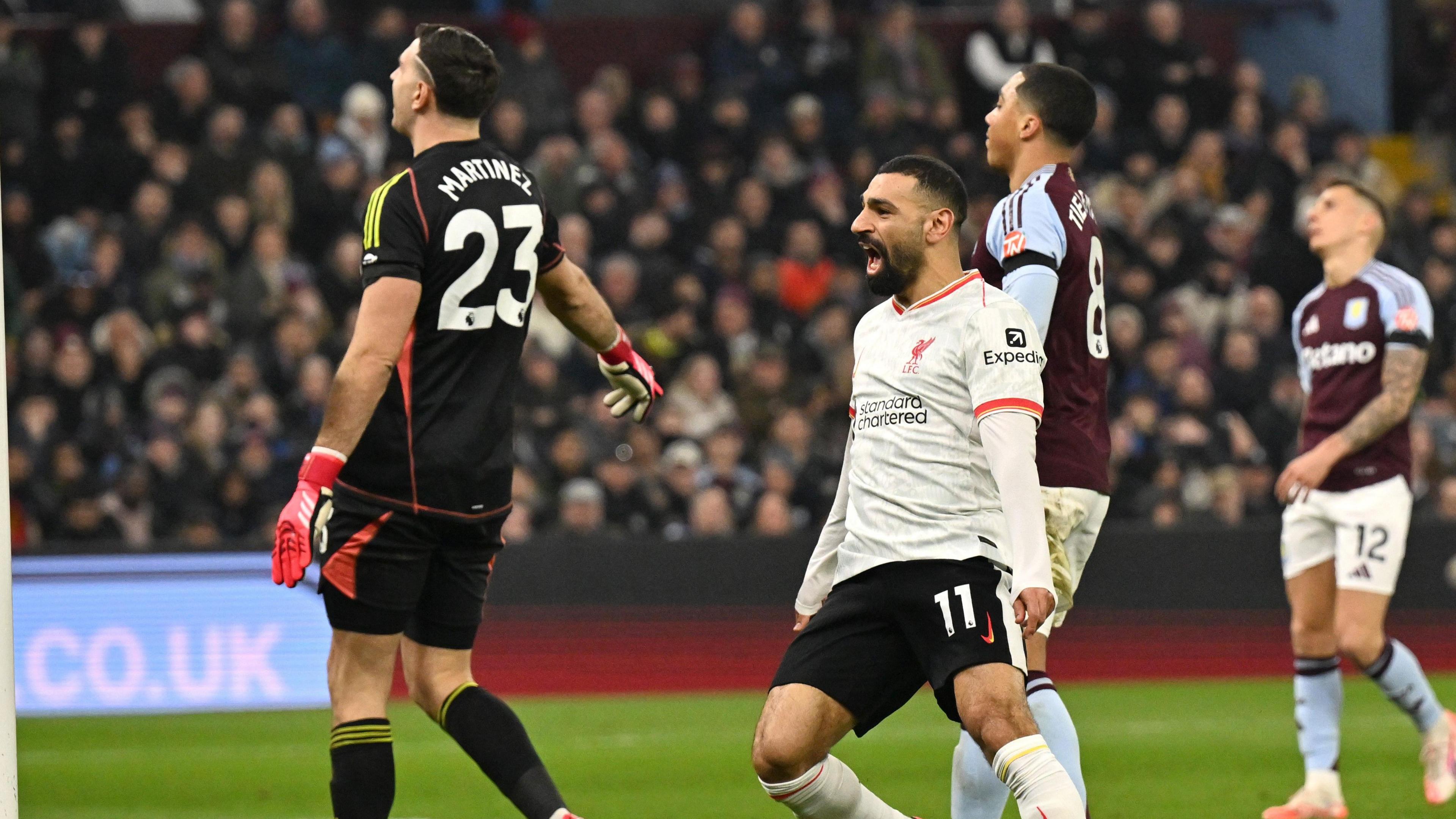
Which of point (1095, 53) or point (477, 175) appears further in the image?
point (1095, 53)

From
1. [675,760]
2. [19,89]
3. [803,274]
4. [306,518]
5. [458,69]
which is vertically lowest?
[675,760]

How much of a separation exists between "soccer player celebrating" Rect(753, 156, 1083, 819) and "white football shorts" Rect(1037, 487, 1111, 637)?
1.59 feet

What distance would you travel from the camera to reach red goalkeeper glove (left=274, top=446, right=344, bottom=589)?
4.46m

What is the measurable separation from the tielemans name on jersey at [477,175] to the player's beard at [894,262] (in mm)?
1075

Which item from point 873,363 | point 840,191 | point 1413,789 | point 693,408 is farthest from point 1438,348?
point 873,363

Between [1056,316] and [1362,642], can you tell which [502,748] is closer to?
[1056,316]

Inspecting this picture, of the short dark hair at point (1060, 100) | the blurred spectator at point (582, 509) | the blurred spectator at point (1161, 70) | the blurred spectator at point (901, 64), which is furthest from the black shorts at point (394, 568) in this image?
the blurred spectator at point (1161, 70)

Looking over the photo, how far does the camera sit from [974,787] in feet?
15.7

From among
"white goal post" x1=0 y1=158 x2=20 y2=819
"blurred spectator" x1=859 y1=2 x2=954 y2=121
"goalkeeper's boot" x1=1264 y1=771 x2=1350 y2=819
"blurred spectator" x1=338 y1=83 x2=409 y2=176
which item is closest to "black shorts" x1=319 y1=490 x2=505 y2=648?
"white goal post" x1=0 y1=158 x2=20 y2=819

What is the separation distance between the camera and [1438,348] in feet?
47.6

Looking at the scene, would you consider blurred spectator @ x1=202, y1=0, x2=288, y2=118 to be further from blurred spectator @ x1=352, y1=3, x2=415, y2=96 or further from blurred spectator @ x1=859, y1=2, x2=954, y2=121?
blurred spectator @ x1=859, y1=2, x2=954, y2=121

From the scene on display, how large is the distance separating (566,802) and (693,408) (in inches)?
233

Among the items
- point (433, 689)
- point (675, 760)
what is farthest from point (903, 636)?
point (675, 760)

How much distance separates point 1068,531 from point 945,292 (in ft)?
2.89
